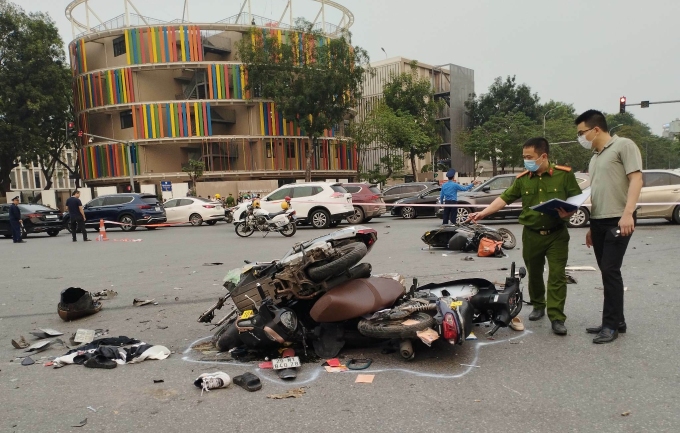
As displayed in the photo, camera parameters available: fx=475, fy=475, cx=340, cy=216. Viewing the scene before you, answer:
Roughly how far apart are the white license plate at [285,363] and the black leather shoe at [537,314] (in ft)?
8.32

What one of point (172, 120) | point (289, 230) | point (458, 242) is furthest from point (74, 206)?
point (172, 120)

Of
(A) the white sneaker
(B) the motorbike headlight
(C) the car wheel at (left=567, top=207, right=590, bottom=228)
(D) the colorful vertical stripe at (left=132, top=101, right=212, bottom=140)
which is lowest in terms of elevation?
(C) the car wheel at (left=567, top=207, right=590, bottom=228)

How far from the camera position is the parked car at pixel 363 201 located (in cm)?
1942

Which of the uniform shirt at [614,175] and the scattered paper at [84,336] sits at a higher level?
the uniform shirt at [614,175]

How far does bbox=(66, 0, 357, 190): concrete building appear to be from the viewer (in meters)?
41.9

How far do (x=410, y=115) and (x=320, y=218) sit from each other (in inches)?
1159

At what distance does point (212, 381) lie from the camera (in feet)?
11.8

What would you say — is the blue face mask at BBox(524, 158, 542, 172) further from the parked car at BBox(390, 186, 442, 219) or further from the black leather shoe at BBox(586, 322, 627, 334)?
the parked car at BBox(390, 186, 442, 219)

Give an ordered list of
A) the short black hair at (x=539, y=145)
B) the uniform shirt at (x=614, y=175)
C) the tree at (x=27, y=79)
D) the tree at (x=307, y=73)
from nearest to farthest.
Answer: the uniform shirt at (x=614, y=175), the short black hair at (x=539, y=145), the tree at (x=307, y=73), the tree at (x=27, y=79)

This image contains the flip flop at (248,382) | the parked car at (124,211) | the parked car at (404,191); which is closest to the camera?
the flip flop at (248,382)

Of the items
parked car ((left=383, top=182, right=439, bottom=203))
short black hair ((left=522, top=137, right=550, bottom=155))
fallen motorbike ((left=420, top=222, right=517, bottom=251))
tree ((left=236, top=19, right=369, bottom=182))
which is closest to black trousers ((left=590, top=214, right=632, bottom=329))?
short black hair ((left=522, top=137, right=550, bottom=155))

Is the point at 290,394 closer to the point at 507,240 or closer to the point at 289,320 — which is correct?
the point at 289,320

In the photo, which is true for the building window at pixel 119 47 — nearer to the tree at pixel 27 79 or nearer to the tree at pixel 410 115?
the tree at pixel 27 79

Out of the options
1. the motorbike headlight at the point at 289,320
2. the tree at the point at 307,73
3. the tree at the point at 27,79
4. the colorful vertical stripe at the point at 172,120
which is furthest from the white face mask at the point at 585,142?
the tree at the point at 27,79
